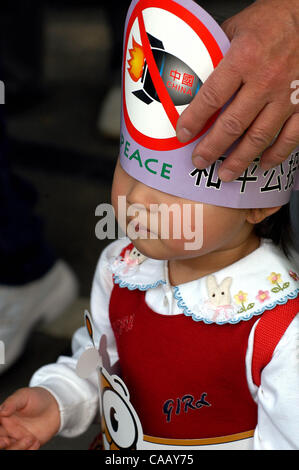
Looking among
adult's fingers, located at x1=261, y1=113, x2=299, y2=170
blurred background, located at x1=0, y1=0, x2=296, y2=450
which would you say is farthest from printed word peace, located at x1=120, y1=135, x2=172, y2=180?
blurred background, located at x1=0, y1=0, x2=296, y2=450

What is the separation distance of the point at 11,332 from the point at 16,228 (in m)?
0.26

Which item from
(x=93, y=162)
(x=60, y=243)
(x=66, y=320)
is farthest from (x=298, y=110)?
(x=93, y=162)

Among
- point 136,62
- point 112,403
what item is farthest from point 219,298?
point 136,62

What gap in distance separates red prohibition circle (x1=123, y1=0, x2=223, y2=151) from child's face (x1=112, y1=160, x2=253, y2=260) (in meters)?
0.06

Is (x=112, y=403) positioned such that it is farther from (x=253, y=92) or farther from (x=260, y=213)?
(x=253, y=92)

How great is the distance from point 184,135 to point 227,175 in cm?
7

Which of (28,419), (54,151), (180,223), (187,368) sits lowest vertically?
(54,151)

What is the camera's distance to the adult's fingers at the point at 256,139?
0.73 m

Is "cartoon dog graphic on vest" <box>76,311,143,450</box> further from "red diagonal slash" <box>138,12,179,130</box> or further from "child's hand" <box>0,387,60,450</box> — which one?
"red diagonal slash" <box>138,12,179,130</box>

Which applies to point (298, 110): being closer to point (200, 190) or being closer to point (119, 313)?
point (200, 190)

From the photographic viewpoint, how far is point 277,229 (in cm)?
94

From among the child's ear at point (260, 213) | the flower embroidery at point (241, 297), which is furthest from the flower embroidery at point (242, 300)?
the child's ear at point (260, 213)

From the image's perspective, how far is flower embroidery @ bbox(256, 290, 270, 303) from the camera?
858 millimetres

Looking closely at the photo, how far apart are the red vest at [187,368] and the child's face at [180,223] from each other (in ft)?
0.37
